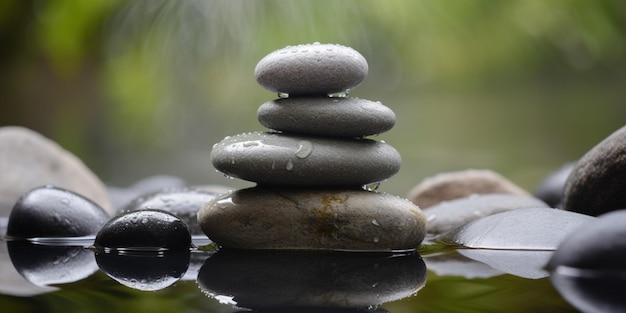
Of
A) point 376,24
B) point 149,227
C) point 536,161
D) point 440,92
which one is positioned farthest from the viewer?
point 440,92

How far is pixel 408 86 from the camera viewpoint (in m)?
6.76

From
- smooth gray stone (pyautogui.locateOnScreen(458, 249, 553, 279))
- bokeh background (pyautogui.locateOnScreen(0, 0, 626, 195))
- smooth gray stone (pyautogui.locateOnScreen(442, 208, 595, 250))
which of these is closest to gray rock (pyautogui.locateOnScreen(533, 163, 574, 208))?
smooth gray stone (pyautogui.locateOnScreen(442, 208, 595, 250))

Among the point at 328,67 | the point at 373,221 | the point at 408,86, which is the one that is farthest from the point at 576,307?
the point at 408,86

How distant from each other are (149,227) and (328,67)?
1.77 feet

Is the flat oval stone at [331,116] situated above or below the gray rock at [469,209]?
above

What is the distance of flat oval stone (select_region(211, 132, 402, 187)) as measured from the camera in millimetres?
1370

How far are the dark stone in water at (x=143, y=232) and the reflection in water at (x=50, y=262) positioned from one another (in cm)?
6

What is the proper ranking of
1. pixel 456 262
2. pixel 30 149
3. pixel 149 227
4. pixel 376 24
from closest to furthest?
pixel 456 262 → pixel 149 227 → pixel 30 149 → pixel 376 24

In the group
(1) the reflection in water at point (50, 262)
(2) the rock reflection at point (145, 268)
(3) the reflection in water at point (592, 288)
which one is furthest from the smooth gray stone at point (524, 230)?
(1) the reflection in water at point (50, 262)

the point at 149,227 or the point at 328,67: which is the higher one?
the point at 328,67

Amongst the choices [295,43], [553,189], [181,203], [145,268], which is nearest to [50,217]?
[181,203]

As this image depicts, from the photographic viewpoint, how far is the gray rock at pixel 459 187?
7.58 ft

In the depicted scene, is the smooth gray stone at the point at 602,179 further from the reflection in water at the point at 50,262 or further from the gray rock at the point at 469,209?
the reflection in water at the point at 50,262

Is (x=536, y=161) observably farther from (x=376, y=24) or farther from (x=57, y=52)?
(x=57, y=52)
